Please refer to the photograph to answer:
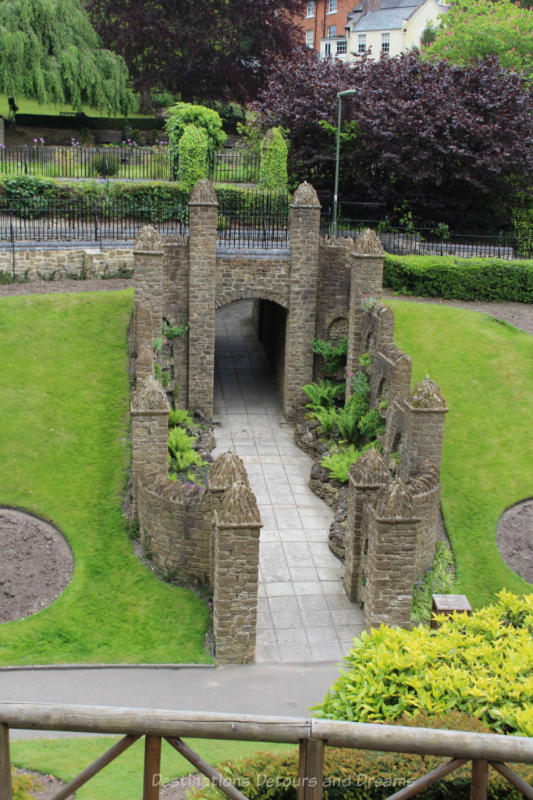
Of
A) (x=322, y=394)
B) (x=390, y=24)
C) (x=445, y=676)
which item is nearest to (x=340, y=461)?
(x=322, y=394)

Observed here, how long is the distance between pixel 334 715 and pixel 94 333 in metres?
17.5

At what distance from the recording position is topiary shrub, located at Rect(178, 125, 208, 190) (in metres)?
31.1

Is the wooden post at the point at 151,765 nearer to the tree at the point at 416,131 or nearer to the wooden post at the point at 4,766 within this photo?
the wooden post at the point at 4,766

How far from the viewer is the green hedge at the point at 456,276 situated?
27438mm

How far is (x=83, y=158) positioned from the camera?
1467 inches

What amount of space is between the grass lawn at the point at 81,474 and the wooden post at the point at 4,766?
10425mm

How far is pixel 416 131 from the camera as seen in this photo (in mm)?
30031

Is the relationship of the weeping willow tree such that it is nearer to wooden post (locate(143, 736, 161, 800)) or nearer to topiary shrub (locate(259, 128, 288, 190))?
topiary shrub (locate(259, 128, 288, 190))

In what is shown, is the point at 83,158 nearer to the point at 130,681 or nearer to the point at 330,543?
the point at 330,543

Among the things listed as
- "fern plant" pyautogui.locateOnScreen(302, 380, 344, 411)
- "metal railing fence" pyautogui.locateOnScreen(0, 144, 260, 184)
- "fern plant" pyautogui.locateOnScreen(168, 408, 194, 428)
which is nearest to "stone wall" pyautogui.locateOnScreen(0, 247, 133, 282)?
"fern plant" pyautogui.locateOnScreen(168, 408, 194, 428)

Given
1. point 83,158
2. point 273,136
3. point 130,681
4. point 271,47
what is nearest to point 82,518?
point 130,681

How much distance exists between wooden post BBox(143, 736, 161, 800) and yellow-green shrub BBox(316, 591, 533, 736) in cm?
352

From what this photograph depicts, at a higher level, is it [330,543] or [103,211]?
[103,211]

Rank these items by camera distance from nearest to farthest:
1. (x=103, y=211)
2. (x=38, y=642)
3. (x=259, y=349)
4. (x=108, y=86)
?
(x=38, y=642) < (x=103, y=211) < (x=259, y=349) < (x=108, y=86)
